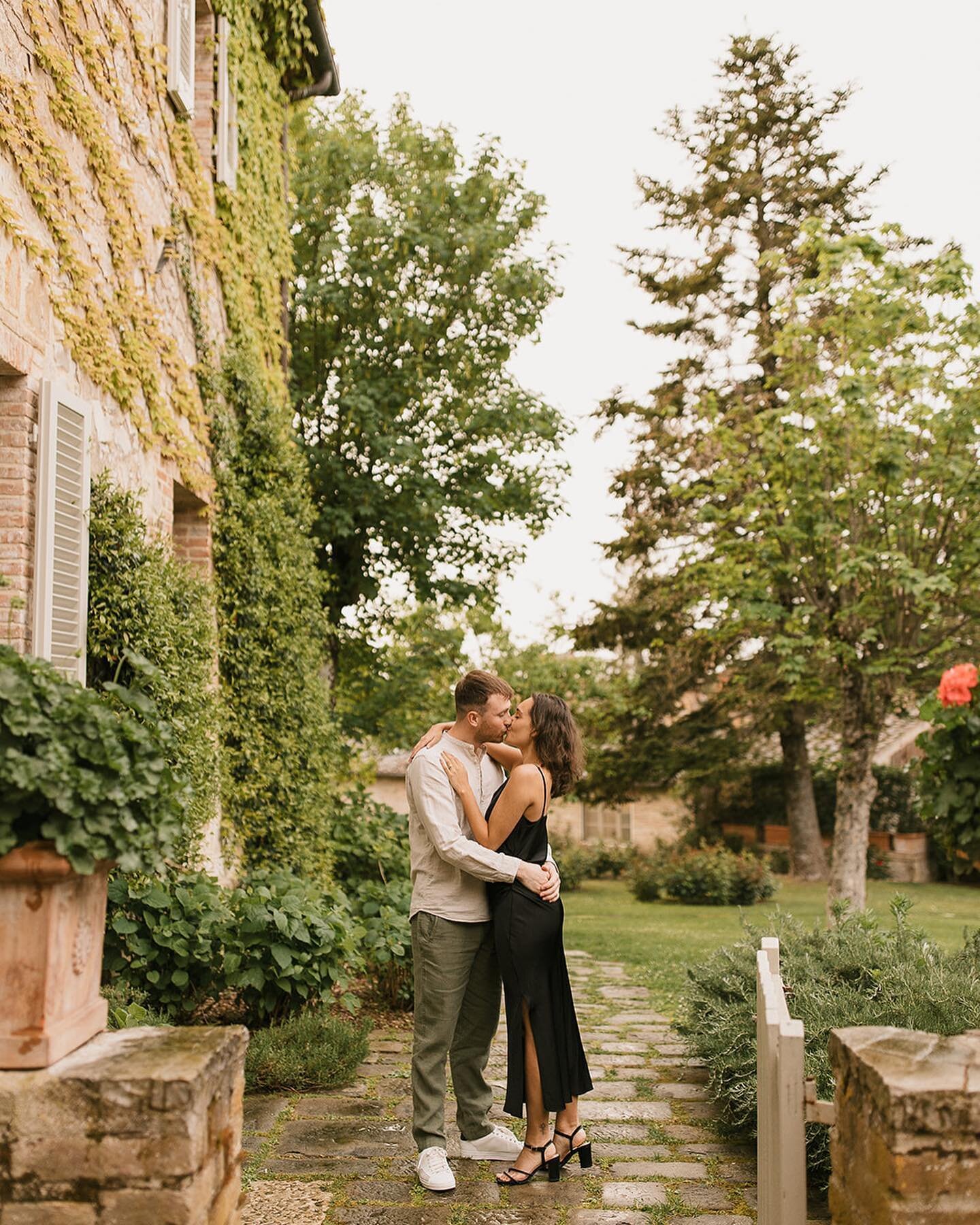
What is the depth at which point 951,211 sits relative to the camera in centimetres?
1427

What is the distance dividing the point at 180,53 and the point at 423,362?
306 inches

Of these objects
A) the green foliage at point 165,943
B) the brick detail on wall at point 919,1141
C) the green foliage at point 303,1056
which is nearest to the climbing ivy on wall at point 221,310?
the green foliage at point 165,943

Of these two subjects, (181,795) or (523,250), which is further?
(523,250)

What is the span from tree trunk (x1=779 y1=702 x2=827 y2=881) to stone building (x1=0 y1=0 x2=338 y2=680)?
17.0 metres

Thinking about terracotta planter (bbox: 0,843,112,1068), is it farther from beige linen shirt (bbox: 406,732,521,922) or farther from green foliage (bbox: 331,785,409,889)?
green foliage (bbox: 331,785,409,889)

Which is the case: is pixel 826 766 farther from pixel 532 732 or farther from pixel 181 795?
pixel 181 795

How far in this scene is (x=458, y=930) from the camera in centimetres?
455

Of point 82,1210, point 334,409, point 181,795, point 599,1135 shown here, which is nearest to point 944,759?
point 599,1135

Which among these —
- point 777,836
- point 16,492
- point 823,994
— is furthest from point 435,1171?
point 777,836

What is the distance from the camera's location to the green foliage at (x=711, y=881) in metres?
18.6

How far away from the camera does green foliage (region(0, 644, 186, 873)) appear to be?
8.02 feet

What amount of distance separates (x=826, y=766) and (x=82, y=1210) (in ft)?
80.6

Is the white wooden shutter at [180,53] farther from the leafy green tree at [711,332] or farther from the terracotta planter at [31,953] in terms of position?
the leafy green tree at [711,332]

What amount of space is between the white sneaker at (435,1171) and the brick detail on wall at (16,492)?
2.59m
